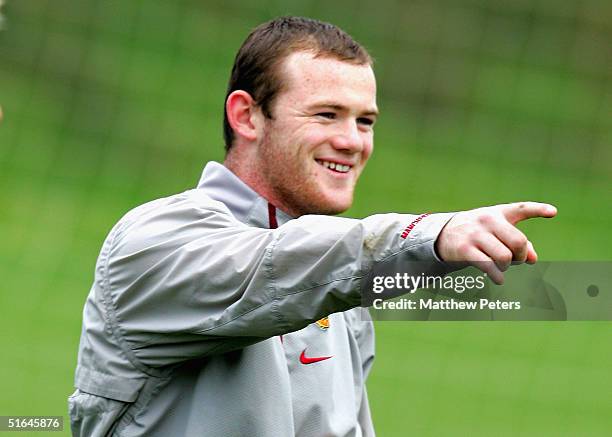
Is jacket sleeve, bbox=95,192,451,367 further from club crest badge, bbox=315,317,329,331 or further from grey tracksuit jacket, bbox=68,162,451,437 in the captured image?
club crest badge, bbox=315,317,329,331

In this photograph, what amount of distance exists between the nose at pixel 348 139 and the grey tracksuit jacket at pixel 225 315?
237 millimetres

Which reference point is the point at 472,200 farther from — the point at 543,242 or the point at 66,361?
the point at 66,361

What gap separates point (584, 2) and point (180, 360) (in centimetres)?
816

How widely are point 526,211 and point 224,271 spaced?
22.8 inches

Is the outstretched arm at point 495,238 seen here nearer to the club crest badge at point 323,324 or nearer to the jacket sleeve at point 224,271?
the jacket sleeve at point 224,271

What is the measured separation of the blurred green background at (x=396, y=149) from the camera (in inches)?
264

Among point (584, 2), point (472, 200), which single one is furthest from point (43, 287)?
point (584, 2)

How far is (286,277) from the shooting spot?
6.95 ft

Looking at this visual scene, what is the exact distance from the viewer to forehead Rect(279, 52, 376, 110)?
2977 mm

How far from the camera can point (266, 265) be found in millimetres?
2129

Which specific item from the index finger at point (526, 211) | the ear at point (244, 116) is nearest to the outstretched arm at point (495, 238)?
the index finger at point (526, 211)

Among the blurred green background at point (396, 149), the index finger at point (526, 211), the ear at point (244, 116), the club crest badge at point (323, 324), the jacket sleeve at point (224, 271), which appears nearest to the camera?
the index finger at point (526, 211)

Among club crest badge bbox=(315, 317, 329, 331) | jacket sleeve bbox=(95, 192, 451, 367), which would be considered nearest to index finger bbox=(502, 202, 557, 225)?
jacket sleeve bbox=(95, 192, 451, 367)

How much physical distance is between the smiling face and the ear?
46 millimetres
